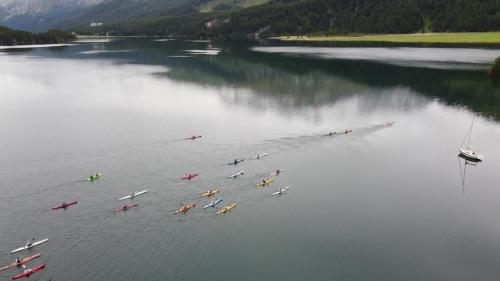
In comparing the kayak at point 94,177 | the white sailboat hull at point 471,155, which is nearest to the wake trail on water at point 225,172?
the kayak at point 94,177

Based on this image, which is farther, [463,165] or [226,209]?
[463,165]

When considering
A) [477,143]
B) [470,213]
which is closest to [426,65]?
[477,143]

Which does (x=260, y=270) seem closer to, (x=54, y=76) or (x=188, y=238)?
(x=188, y=238)

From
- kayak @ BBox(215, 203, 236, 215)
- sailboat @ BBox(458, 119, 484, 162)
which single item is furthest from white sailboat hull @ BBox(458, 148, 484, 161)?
kayak @ BBox(215, 203, 236, 215)

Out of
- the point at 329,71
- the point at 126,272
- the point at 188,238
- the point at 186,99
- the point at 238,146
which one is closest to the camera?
the point at 126,272

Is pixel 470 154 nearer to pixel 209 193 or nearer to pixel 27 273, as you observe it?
pixel 209 193

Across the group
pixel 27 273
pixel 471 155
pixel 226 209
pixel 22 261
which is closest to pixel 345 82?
pixel 471 155

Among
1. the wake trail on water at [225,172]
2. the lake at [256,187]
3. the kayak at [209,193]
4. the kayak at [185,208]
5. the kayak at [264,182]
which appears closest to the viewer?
the lake at [256,187]

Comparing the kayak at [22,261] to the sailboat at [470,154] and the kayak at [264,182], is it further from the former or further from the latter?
the sailboat at [470,154]
